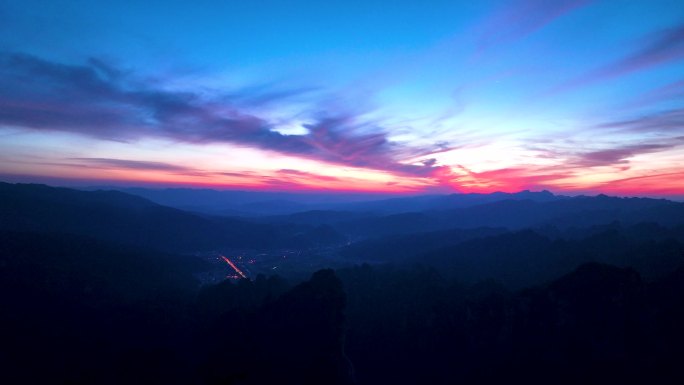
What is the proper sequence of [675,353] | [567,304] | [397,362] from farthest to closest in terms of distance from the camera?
1. [397,362]
2. [567,304]
3. [675,353]

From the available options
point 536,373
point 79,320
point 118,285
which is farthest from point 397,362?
point 118,285

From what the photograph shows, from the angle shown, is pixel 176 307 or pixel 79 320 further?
pixel 176 307

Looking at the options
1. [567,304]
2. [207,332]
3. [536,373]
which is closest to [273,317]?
[207,332]

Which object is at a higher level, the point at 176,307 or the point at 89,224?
the point at 89,224

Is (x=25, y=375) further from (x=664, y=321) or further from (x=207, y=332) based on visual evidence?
(x=664, y=321)

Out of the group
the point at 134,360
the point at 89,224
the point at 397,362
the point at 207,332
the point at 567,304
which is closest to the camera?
the point at 134,360

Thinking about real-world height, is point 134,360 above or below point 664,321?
below

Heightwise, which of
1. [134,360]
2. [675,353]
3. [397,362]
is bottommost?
[397,362]

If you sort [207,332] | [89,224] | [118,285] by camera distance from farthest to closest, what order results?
[89,224] → [118,285] → [207,332]

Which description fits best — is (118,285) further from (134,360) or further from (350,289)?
(350,289)
